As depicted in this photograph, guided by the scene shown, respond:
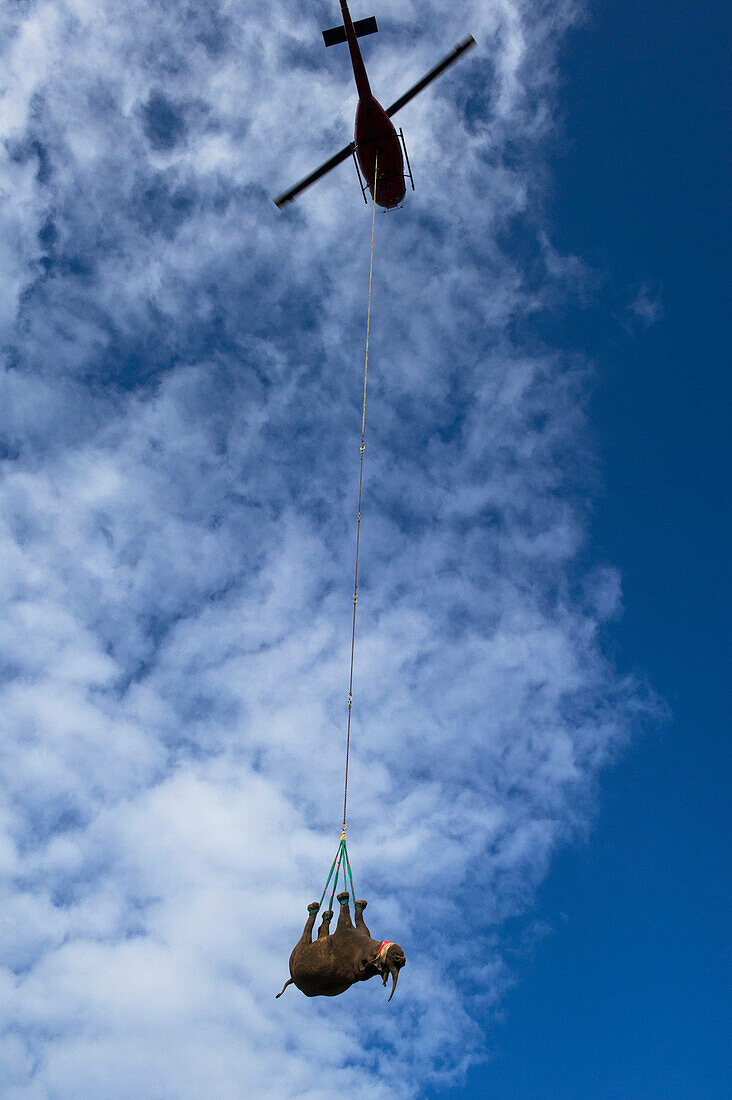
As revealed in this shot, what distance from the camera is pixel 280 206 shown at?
18.0 meters

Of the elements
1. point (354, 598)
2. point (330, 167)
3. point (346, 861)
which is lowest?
point (346, 861)

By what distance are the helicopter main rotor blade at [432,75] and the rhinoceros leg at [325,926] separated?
1441 centimetres

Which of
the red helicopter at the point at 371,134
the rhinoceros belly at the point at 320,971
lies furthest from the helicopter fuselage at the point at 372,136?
the rhinoceros belly at the point at 320,971

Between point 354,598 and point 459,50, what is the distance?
11007 mm

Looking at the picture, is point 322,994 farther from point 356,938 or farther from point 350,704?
point 350,704

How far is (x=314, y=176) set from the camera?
17.3m

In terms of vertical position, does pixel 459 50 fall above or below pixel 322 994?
above

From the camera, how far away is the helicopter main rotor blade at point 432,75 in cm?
1667

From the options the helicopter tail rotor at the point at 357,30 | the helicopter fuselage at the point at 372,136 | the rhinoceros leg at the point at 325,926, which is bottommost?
the rhinoceros leg at the point at 325,926

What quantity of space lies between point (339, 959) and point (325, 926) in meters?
0.51

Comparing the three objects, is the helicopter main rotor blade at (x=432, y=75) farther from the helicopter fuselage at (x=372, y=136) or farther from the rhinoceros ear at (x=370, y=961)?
the rhinoceros ear at (x=370, y=961)

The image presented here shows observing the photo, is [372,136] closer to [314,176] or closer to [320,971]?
[314,176]

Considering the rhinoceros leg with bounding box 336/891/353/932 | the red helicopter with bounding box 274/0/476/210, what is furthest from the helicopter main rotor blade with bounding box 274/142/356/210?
the rhinoceros leg with bounding box 336/891/353/932

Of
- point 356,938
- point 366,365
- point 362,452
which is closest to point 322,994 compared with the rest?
point 356,938
